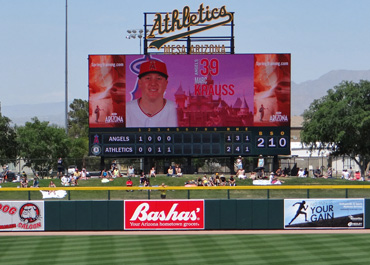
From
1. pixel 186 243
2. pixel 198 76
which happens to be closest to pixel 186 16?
pixel 198 76

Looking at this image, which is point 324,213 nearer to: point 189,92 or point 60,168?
point 189,92

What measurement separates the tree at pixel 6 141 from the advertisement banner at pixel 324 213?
33.8 metres

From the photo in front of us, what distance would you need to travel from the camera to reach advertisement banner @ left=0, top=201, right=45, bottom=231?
1043 inches

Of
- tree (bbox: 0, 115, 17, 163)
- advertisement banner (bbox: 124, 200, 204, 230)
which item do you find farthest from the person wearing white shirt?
tree (bbox: 0, 115, 17, 163)

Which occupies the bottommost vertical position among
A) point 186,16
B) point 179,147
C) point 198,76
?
point 179,147

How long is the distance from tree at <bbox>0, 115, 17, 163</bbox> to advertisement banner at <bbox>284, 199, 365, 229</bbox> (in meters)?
33.8

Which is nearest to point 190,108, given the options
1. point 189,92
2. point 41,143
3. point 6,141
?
point 189,92

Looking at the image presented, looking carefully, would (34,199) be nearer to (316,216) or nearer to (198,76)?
Answer: (316,216)

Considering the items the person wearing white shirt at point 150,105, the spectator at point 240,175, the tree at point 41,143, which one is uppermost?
the person wearing white shirt at point 150,105

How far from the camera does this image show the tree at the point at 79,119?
107562 millimetres

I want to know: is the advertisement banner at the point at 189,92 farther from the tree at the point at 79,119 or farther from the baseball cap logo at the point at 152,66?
the tree at the point at 79,119

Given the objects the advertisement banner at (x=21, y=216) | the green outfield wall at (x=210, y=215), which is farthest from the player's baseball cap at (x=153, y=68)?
the advertisement banner at (x=21, y=216)

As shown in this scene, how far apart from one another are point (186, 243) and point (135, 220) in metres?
4.26

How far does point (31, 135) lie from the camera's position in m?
54.9
